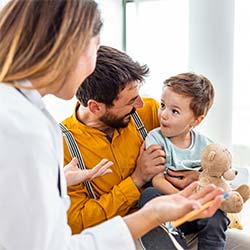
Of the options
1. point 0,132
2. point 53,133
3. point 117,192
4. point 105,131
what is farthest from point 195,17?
point 0,132

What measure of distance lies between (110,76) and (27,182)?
75cm

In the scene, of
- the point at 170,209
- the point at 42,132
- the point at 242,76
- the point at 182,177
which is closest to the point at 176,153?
the point at 182,177

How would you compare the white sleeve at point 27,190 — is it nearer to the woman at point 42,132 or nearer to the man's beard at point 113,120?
the woman at point 42,132

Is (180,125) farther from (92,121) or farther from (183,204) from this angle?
(183,204)

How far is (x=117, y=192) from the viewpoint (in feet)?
4.85

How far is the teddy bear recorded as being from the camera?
1418 millimetres

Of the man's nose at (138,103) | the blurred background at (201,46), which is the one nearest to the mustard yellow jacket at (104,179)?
the man's nose at (138,103)

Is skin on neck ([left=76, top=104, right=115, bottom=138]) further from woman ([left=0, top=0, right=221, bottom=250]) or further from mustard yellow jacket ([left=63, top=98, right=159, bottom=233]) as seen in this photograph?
woman ([left=0, top=0, right=221, bottom=250])

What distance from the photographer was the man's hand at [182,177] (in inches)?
59.6

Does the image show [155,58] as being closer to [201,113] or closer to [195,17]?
[195,17]

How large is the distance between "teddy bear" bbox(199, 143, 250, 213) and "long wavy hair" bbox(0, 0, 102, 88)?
28.5 inches

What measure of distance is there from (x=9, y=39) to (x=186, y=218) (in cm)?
53

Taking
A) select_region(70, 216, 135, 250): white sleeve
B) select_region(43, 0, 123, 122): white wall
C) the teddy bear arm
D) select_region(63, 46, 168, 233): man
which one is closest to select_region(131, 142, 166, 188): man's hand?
select_region(63, 46, 168, 233): man

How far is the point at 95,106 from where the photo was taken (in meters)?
1.54
